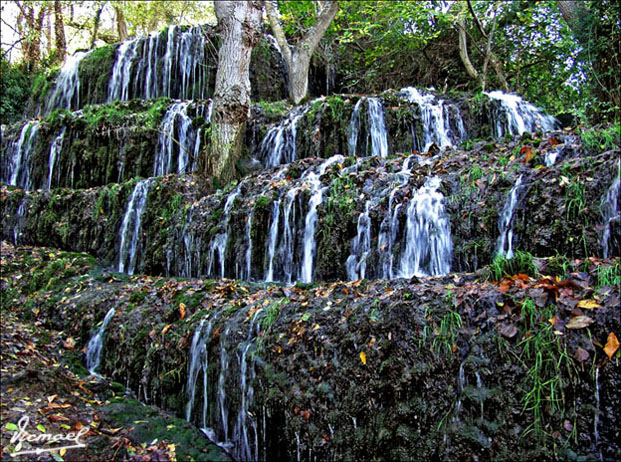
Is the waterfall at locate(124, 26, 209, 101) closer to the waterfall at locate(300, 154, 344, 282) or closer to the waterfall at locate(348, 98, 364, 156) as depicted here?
the waterfall at locate(348, 98, 364, 156)

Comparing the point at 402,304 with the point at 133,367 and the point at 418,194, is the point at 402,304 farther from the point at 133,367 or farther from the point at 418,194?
the point at 133,367

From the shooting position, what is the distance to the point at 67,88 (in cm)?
1477

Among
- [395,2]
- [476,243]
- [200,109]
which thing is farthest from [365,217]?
[395,2]

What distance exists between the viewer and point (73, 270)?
712cm

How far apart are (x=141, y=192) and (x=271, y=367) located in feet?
18.4

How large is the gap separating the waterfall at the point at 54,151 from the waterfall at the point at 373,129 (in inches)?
277

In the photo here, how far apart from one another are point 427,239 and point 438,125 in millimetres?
4159

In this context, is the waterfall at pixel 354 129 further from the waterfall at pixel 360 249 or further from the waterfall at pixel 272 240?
the waterfall at pixel 360 249

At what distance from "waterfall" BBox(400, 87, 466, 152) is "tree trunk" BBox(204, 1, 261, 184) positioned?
334cm

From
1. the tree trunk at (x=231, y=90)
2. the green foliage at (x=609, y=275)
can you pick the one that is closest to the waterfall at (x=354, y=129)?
the tree trunk at (x=231, y=90)

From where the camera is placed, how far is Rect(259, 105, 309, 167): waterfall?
901 centimetres

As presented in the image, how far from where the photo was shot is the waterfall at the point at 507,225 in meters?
4.81
